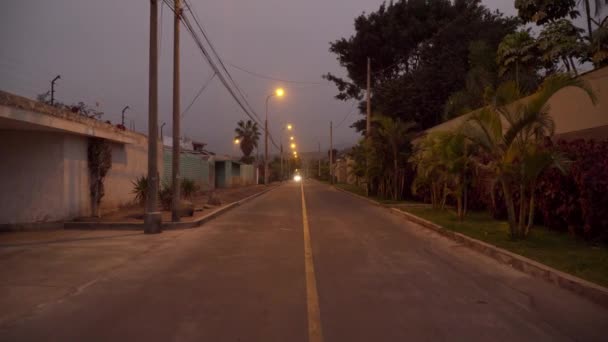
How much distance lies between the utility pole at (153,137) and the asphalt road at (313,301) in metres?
2.84

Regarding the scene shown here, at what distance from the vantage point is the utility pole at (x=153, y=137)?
1203 cm

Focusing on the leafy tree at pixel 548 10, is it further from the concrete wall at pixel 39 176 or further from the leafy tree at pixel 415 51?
the concrete wall at pixel 39 176

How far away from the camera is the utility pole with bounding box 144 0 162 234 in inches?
474

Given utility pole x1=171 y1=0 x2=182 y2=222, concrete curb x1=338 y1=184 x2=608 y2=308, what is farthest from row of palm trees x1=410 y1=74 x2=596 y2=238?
utility pole x1=171 y1=0 x2=182 y2=222

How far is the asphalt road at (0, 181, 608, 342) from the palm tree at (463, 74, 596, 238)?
2012mm

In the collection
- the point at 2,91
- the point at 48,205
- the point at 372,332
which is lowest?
the point at 372,332

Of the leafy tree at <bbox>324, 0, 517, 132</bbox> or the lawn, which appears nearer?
the lawn

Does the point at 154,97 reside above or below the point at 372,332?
above

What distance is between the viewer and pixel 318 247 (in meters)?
9.73

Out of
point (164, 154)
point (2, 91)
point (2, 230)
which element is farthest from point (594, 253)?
point (164, 154)

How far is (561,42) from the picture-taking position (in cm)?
1944

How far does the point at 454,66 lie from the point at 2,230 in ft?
85.2

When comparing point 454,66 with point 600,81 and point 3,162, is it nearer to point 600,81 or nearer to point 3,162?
point 600,81

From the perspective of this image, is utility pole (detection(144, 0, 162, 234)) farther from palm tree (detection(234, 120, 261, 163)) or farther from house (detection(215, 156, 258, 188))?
palm tree (detection(234, 120, 261, 163))
